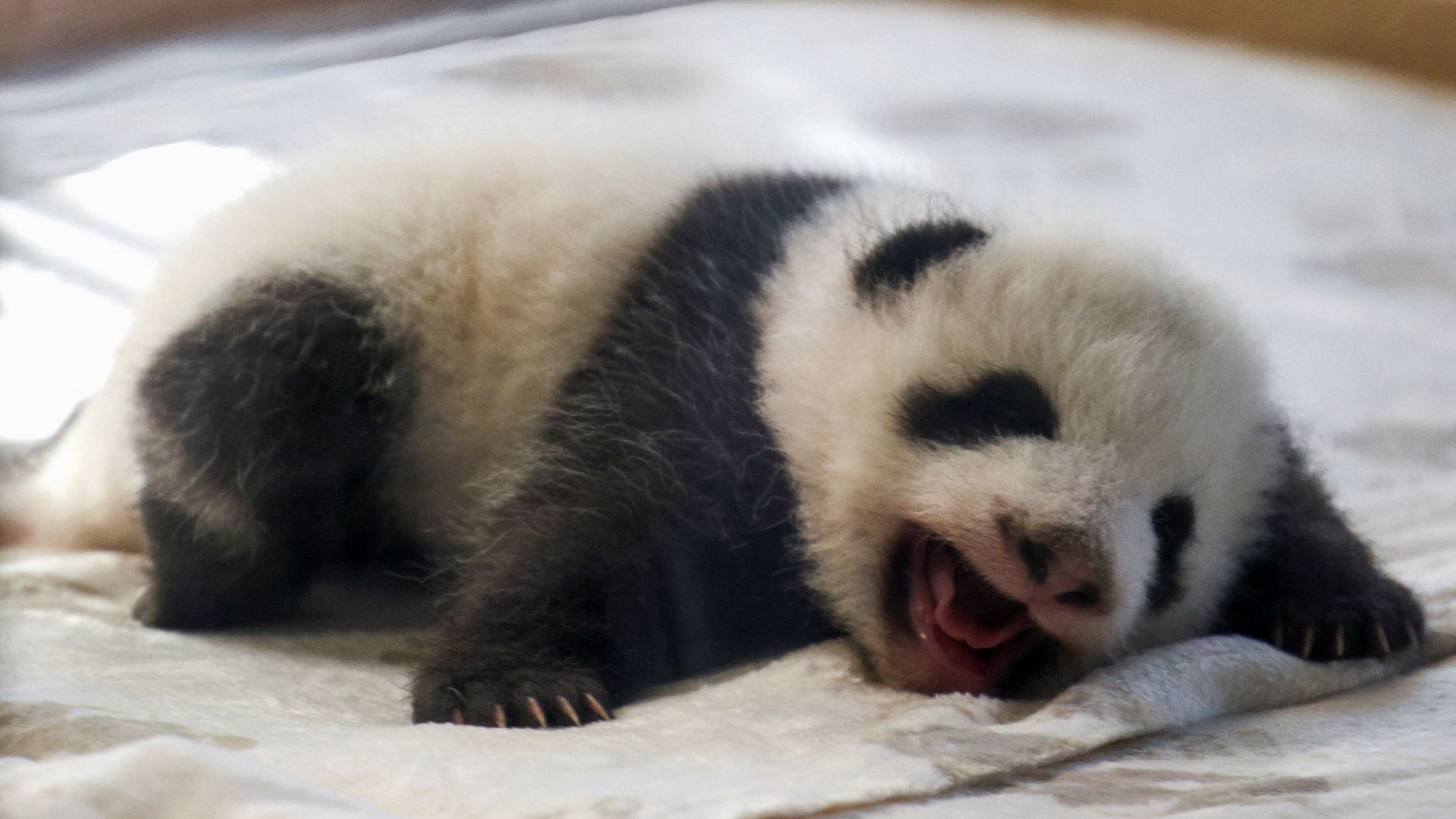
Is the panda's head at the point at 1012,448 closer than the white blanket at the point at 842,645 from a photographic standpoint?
No

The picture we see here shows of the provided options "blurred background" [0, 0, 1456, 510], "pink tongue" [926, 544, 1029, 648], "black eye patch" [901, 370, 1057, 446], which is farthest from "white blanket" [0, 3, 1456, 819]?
"black eye patch" [901, 370, 1057, 446]

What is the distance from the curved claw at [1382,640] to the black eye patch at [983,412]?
0.54 meters

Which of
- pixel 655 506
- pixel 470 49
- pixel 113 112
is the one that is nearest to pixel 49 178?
pixel 113 112

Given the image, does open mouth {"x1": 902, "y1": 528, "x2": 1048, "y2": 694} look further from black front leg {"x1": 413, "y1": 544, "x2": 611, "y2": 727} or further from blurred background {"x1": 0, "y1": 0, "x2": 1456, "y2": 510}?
blurred background {"x1": 0, "y1": 0, "x2": 1456, "y2": 510}

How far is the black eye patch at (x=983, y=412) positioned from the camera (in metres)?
1.46

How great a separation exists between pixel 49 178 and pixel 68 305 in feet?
0.74

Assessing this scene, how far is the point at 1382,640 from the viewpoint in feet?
5.30

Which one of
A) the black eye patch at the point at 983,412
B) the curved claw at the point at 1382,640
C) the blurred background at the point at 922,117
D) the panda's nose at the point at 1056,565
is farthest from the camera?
the curved claw at the point at 1382,640

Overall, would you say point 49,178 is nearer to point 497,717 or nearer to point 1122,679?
point 497,717

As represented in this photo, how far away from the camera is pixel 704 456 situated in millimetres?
1662

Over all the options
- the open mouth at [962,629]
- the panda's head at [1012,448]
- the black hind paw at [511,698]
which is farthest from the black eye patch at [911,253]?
the black hind paw at [511,698]

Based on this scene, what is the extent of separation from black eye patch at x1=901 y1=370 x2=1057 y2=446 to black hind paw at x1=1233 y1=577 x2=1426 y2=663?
19.2 inches

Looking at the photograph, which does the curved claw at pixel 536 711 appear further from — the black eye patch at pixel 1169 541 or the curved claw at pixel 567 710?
the black eye patch at pixel 1169 541

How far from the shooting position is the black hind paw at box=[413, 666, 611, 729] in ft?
4.62
